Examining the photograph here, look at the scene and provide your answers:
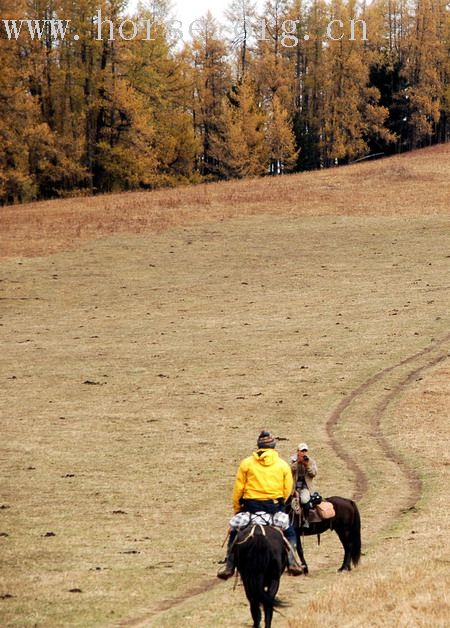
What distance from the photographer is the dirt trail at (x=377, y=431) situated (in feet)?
53.0

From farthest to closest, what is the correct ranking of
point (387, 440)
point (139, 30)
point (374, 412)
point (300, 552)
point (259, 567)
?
point (139, 30) < point (374, 412) < point (387, 440) < point (300, 552) < point (259, 567)

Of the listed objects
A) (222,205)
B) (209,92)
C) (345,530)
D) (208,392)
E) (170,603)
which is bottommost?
(208,392)

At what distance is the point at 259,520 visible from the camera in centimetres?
1490

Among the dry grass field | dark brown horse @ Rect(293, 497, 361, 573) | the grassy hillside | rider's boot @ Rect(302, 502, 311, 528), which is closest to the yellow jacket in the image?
the dry grass field

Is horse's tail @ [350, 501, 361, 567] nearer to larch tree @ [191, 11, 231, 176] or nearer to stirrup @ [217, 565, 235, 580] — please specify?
stirrup @ [217, 565, 235, 580]

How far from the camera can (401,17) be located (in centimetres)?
13062

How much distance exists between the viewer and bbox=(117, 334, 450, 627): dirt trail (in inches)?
635

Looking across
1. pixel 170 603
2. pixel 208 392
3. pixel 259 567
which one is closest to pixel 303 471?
pixel 170 603

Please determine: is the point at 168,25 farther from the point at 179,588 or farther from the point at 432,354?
the point at 179,588

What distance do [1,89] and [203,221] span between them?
19058mm

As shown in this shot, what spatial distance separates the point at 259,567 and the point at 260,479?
1.72 metres

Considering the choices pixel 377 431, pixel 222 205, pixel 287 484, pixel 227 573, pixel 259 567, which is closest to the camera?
pixel 259 567

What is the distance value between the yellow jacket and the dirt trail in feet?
6.88

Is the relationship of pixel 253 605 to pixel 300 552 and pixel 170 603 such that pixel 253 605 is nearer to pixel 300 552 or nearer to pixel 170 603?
pixel 170 603
